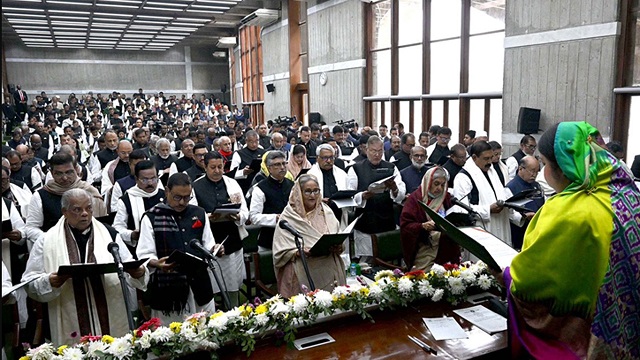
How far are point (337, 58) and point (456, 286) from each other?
43.6 feet

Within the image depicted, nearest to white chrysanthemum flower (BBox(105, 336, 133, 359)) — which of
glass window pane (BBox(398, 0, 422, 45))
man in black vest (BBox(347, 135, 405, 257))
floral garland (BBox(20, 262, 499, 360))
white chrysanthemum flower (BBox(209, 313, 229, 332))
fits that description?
floral garland (BBox(20, 262, 499, 360))

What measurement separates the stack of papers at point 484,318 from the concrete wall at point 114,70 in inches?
1191

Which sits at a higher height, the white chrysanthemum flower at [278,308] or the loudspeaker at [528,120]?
the loudspeaker at [528,120]

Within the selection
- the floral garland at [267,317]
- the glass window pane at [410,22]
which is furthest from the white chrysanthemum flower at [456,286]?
the glass window pane at [410,22]

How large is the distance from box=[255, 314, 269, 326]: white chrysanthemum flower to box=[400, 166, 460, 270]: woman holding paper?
7.53ft

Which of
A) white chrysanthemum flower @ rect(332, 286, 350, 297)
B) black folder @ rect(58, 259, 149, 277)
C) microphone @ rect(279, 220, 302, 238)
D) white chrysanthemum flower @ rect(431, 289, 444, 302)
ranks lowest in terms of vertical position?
white chrysanthemum flower @ rect(431, 289, 444, 302)

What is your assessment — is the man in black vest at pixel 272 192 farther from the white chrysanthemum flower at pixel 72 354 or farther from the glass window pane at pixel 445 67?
the glass window pane at pixel 445 67

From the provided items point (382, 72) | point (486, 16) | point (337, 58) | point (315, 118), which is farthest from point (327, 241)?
point (315, 118)

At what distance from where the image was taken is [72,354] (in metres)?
2.15

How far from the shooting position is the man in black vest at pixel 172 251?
3467 millimetres

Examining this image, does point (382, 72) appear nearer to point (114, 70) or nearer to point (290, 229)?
point (290, 229)

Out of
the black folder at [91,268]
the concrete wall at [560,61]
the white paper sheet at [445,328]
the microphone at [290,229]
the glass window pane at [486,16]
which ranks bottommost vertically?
the white paper sheet at [445,328]

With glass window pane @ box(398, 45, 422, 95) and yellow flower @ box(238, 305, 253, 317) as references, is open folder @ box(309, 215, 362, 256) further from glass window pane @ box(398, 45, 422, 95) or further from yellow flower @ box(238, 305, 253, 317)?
glass window pane @ box(398, 45, 422, 95)

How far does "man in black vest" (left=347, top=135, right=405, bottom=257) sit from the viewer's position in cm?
533
